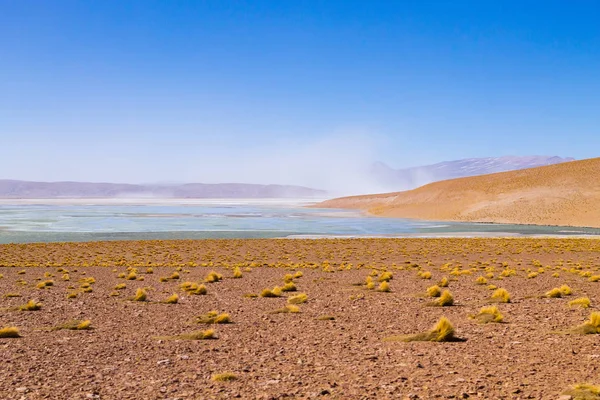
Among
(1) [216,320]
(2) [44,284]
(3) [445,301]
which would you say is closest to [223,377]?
(1) [216,320]

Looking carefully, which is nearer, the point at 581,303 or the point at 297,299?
the point at 581,303

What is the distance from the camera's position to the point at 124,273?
75.8ft

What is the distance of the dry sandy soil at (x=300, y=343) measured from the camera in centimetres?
714

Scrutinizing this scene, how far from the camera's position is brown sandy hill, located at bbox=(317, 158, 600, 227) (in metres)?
72.8

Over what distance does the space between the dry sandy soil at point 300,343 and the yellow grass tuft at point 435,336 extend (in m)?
0.21

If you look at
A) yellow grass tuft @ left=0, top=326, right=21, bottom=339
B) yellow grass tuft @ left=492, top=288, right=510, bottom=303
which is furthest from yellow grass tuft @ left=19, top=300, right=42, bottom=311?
yellow grass tuft @ left=492, top=288, right=510, bottom=303

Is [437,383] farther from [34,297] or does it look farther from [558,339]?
[34,297]

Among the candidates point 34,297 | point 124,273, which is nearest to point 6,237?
point 124,273

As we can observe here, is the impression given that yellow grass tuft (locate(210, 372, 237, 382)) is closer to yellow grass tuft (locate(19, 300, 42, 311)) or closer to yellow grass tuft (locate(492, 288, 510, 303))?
yellow grass tuft (locate(19, 300, 42, 311))

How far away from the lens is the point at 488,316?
1187cm

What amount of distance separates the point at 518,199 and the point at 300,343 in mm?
76618

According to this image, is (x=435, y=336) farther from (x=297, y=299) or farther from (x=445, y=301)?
(x=297, y=299)

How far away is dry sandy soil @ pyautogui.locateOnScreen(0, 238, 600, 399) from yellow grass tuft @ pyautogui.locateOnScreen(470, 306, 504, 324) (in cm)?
22

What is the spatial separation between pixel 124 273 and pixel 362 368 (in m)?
16.9
